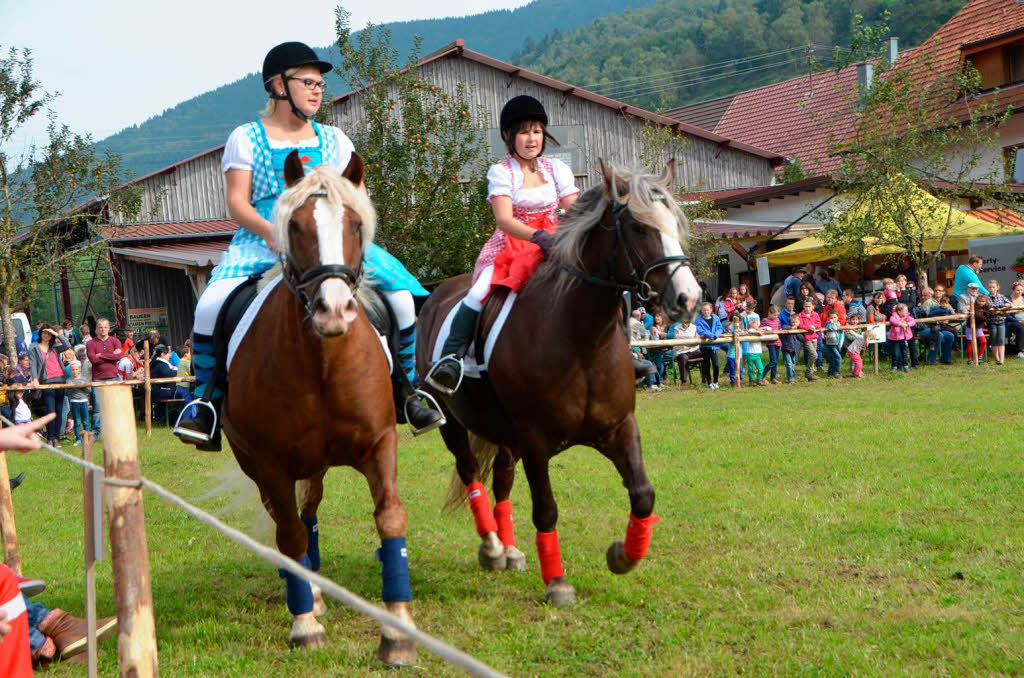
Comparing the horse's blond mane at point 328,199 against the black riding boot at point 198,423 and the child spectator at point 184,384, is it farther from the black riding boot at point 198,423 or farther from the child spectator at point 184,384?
the child spectator at point 184,384

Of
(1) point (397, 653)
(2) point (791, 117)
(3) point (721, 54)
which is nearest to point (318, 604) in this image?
(1) point (397, 653)

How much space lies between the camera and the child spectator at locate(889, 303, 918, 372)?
18688mm

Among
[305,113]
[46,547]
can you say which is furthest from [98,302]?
[305,113]

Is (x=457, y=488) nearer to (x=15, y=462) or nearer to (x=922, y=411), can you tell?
(x=922, y=411)

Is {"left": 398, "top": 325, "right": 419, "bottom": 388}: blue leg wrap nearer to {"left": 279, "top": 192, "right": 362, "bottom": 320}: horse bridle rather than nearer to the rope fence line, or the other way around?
{"left": 279, "top": 192, "right": 362, "bottom": 320}: horse bridle

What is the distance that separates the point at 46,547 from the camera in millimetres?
8281

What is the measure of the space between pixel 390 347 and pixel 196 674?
6.31ft

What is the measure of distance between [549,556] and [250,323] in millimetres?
2188

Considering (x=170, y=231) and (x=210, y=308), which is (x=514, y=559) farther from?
(x=170, y=231)

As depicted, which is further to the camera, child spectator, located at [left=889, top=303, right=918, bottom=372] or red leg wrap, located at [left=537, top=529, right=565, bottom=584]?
child spectator, located at [left=889, top=303, right=918, bottom=372]

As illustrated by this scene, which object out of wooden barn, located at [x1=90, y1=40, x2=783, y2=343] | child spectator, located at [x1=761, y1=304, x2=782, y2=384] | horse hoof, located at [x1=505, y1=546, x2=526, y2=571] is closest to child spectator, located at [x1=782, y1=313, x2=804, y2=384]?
child spectator, located at [x1=761, y1=304, x2=782, y2=384]

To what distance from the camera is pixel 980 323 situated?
1925cm

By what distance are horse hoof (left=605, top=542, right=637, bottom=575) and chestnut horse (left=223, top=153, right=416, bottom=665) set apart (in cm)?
142

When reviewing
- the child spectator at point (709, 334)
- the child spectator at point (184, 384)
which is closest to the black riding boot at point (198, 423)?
the child spectator at point (184, 384)
